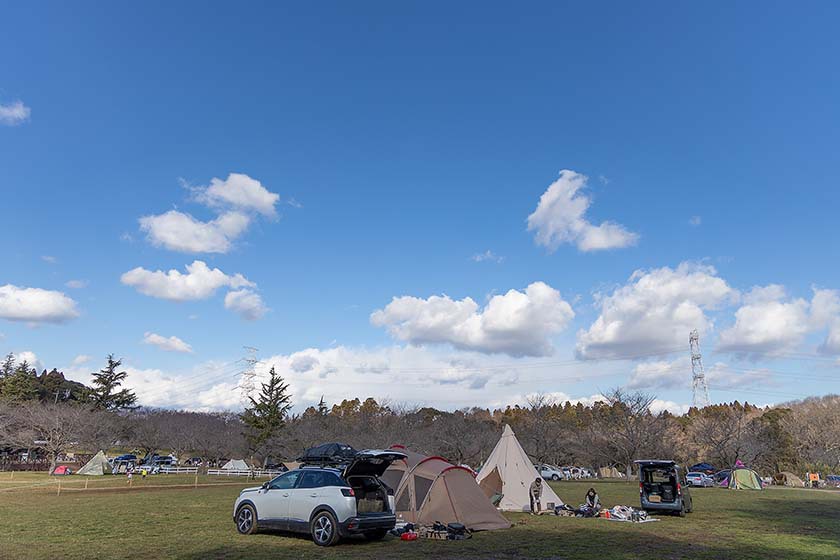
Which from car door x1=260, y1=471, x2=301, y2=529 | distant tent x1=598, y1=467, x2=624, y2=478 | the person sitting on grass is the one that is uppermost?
car door x1=260, y1=471, x2=301, y2=529

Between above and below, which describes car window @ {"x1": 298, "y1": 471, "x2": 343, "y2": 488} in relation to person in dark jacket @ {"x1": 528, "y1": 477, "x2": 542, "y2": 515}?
above

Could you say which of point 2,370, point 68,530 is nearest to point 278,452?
point 68,530

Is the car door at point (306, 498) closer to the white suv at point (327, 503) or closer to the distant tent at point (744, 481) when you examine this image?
the white suv at point (327, 503)

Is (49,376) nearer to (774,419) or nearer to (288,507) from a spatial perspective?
(288,507)

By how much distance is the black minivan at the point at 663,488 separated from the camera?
20.8 meters

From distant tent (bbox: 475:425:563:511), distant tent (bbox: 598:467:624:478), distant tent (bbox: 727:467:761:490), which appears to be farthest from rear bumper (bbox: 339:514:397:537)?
distant tent (bbox: 598:467:624:478)

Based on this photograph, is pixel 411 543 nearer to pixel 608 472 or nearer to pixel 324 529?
pixel 324 529

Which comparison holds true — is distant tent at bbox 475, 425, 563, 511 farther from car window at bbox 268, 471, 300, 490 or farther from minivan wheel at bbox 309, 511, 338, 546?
minivan wheel at bbox 309, 511, 338, 546

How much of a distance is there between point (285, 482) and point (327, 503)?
1.57 m

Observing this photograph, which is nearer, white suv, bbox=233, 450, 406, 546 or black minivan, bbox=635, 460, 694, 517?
white suv, bbox=233, 450, 406, 546

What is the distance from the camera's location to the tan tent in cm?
1633

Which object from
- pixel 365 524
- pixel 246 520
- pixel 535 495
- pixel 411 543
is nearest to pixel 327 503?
pixel 365 524

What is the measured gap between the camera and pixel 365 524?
41.6ft

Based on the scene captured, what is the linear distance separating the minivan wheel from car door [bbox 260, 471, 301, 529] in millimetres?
929
